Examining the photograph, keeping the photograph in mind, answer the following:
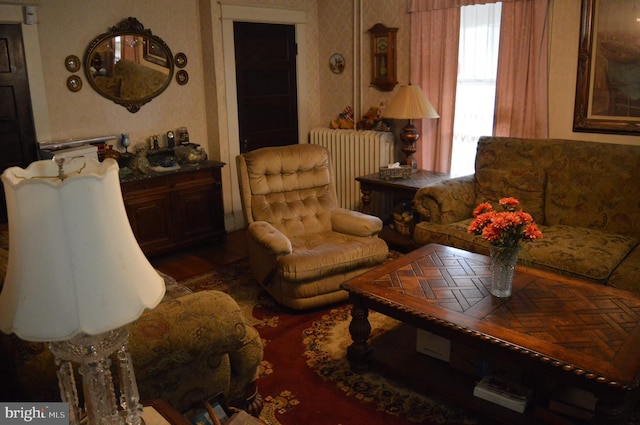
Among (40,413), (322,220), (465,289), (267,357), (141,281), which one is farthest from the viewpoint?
(322,220)

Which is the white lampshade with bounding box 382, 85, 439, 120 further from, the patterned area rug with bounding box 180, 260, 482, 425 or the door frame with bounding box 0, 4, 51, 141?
the door frame with bounding box 0, 4, 51, 141

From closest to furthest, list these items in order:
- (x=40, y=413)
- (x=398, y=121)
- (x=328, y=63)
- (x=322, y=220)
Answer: (x=40, y=413)
(x=322, y=220)
(x=398, y=121)
(x=328, y=63)

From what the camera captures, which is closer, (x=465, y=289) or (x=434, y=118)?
(x=465, y=289)

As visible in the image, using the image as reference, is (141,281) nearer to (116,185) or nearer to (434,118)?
(116,185)

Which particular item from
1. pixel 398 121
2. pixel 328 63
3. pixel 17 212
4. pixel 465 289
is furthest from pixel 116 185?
pixel 328 63

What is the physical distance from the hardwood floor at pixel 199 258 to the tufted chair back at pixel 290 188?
0.81 metres

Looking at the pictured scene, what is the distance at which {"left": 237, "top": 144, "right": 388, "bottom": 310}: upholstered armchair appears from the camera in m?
3.37

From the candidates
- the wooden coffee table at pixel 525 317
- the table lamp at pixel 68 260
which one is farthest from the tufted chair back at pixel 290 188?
the table lamp at pixel 68 260

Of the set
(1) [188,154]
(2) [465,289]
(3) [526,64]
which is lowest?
(2) [465,289]

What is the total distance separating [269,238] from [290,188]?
2.24 feet

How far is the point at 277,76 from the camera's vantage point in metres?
5.34

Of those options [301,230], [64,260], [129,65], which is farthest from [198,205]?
[64,260]

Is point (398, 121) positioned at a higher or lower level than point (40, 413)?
higher

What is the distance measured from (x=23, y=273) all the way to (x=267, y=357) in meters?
2.01
